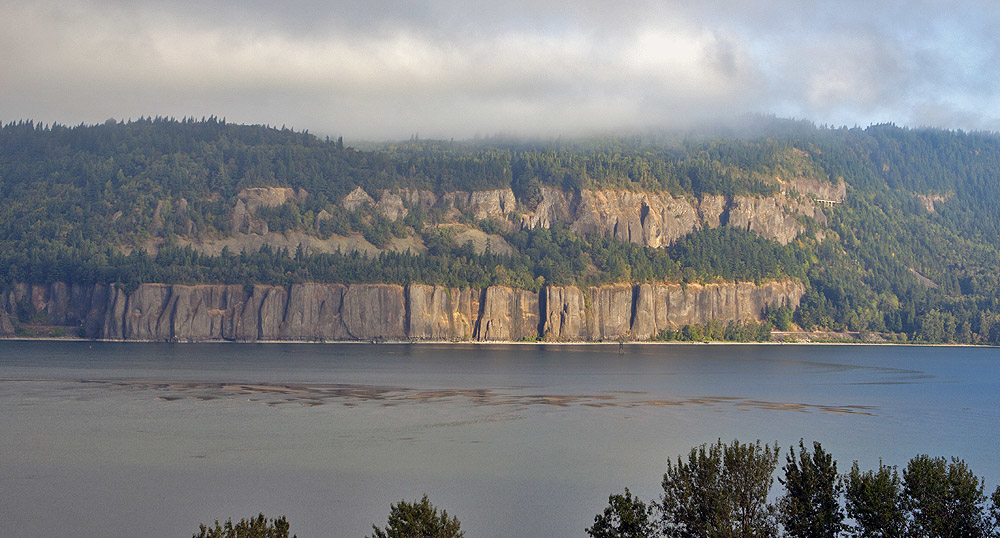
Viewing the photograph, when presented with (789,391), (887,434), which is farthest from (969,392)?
(887,434)

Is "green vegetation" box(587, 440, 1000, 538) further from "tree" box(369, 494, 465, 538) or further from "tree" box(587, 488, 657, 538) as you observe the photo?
"tree" box(369, 494, 465, 538)

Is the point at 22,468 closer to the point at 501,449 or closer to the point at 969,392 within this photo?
the point at 501,449

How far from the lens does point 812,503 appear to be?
3816 centimetres

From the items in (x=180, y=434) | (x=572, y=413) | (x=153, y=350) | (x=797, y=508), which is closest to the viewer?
(x=797, y=508)

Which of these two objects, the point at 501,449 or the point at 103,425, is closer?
the point at 501,449

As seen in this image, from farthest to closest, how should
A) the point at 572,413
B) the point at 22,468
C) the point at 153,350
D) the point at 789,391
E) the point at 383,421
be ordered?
the point at 153,350 → the point at 789,391 → the point at 572,413 → the point at 383,421 → the point at 22,468

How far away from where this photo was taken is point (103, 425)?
75.6m

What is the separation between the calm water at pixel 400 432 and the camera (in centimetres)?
5103

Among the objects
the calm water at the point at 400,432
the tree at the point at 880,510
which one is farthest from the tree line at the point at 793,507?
the calm water at the point at 400,432

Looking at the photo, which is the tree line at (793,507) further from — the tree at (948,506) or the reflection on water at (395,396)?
the reflection on water at (395,396)

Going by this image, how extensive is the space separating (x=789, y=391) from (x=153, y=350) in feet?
348

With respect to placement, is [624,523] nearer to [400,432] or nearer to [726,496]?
[726,496]

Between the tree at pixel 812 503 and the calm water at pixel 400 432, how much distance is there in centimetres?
1164

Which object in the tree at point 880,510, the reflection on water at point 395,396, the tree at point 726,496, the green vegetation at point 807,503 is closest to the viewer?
the green vegetation at point 807,503
